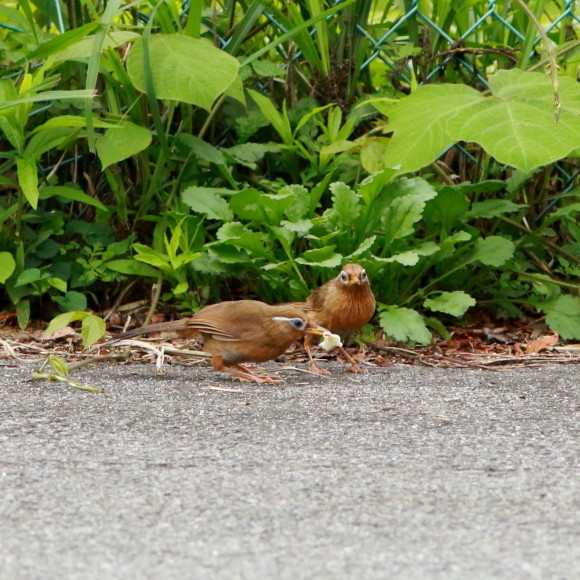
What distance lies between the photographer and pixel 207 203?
4234 mm

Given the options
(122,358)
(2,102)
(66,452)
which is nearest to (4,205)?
(2,102)

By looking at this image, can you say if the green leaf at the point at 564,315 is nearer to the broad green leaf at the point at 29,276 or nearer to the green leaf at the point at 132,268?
the green leaf at the point at 132,268

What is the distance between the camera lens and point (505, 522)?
1944 mm

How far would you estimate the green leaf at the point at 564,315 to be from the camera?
4.32 metres

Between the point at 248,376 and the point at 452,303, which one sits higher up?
the point at 452,303

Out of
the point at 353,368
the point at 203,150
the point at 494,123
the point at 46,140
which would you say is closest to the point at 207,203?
the point at 203,150

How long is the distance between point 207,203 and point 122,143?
1.43ft

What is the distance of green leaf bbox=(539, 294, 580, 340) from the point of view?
14.2 ft

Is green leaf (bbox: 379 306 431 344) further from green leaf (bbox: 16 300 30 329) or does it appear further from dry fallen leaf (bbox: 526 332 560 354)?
green leaf (bbox: 16 300 30 329)

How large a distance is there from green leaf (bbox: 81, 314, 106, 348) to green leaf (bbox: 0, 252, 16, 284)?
0.41 m

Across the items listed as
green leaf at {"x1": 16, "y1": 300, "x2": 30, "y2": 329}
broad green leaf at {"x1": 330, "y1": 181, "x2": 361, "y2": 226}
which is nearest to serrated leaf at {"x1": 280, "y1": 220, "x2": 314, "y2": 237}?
broad green leaf at {"x1": 330, "y1": 181, "x2": 361, "y2": 226}

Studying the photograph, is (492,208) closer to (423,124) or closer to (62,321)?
(423,124)

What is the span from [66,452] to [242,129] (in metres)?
2.42

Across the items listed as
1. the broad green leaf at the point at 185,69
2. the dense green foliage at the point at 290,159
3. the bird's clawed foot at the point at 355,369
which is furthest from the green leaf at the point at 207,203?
the bird's clawed foot at the point at 355,369
